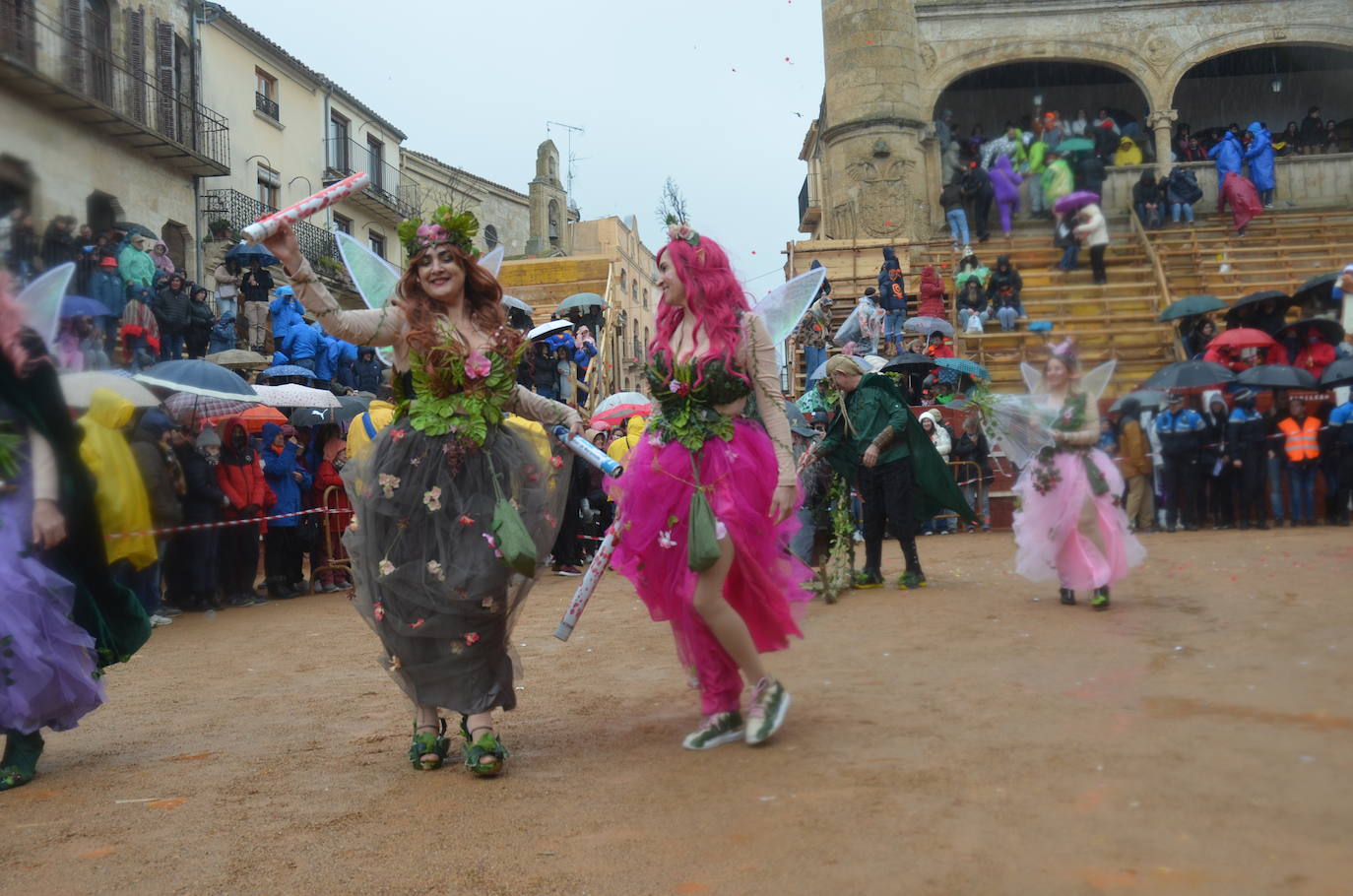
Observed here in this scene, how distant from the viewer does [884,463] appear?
1010 centimetres

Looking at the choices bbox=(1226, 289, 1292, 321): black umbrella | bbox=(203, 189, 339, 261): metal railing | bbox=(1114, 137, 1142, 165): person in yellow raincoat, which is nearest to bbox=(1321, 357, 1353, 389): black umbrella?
bbox=(1226, 289, 1292, 321): black umbrella

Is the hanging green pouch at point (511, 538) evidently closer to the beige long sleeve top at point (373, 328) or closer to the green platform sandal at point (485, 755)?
the beige long sleeve top at point (373, 328)

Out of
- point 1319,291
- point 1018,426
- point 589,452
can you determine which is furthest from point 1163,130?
point 589,452

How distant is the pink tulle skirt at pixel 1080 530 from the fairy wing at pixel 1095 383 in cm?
39

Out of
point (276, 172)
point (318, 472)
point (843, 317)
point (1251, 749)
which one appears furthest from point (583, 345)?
point (1251, 749)

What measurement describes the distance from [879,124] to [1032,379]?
20.2 metres

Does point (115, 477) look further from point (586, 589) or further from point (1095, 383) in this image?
point (1095, 383)

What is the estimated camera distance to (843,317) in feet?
74.2

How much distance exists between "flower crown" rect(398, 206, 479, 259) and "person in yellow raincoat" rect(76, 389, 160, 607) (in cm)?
134

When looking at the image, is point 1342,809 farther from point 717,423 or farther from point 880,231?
point 880,231

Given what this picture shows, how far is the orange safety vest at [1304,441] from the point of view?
1389cm

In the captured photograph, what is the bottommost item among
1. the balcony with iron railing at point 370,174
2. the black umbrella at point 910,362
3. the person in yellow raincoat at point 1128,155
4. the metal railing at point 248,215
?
the black umbrella at point 910,362

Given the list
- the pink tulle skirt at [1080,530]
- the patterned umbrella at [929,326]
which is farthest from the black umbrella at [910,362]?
the pink tulle skirt at [1080,530]

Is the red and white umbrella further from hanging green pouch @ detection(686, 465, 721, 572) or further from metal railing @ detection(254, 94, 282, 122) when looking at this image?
metal railing @ detection(254, 94, 282, 122)
